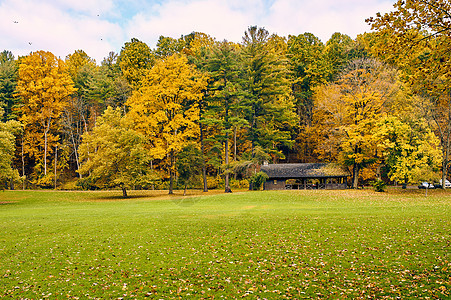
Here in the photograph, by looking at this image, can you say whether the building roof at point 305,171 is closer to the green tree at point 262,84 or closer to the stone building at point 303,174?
the stone building at point 303,174

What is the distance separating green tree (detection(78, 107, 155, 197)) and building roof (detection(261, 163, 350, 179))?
15418 mm

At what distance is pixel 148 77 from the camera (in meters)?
39.1

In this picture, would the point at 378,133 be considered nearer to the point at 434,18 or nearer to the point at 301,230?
the point at 301,230

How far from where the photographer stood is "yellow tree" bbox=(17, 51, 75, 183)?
43750 millimetres

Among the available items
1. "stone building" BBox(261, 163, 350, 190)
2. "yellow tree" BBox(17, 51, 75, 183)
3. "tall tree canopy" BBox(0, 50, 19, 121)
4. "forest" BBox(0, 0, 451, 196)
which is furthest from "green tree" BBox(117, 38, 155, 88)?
"stone building" BBox(261, 163, 350, 190)

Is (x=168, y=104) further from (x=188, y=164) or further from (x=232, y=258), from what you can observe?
(x=232, y=258)

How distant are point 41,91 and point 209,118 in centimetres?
2334

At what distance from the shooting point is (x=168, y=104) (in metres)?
38.1

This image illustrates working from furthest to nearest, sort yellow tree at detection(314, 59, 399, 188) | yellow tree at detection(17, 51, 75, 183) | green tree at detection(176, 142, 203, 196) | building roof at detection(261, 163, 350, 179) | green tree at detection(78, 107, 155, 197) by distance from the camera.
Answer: yellow tree at detection(17, 51, 75, 183) < building roof at detection(261, 163, 350, 179) < yellow tree at detection(314, 59, 399, 188) < green tree at detection(176, 142, 203, 196) < green tree at detection(78, 107, 155, 197)

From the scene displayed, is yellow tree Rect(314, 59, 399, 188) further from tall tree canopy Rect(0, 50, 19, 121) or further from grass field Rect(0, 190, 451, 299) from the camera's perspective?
tall tree canopy Rect(0, 50, 19, 121)

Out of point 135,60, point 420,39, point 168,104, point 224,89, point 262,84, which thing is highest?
point 135,60

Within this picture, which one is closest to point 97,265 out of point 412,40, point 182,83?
point 412,40

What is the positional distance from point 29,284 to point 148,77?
109 feet

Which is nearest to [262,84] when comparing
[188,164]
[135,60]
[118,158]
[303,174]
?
[303,174]
